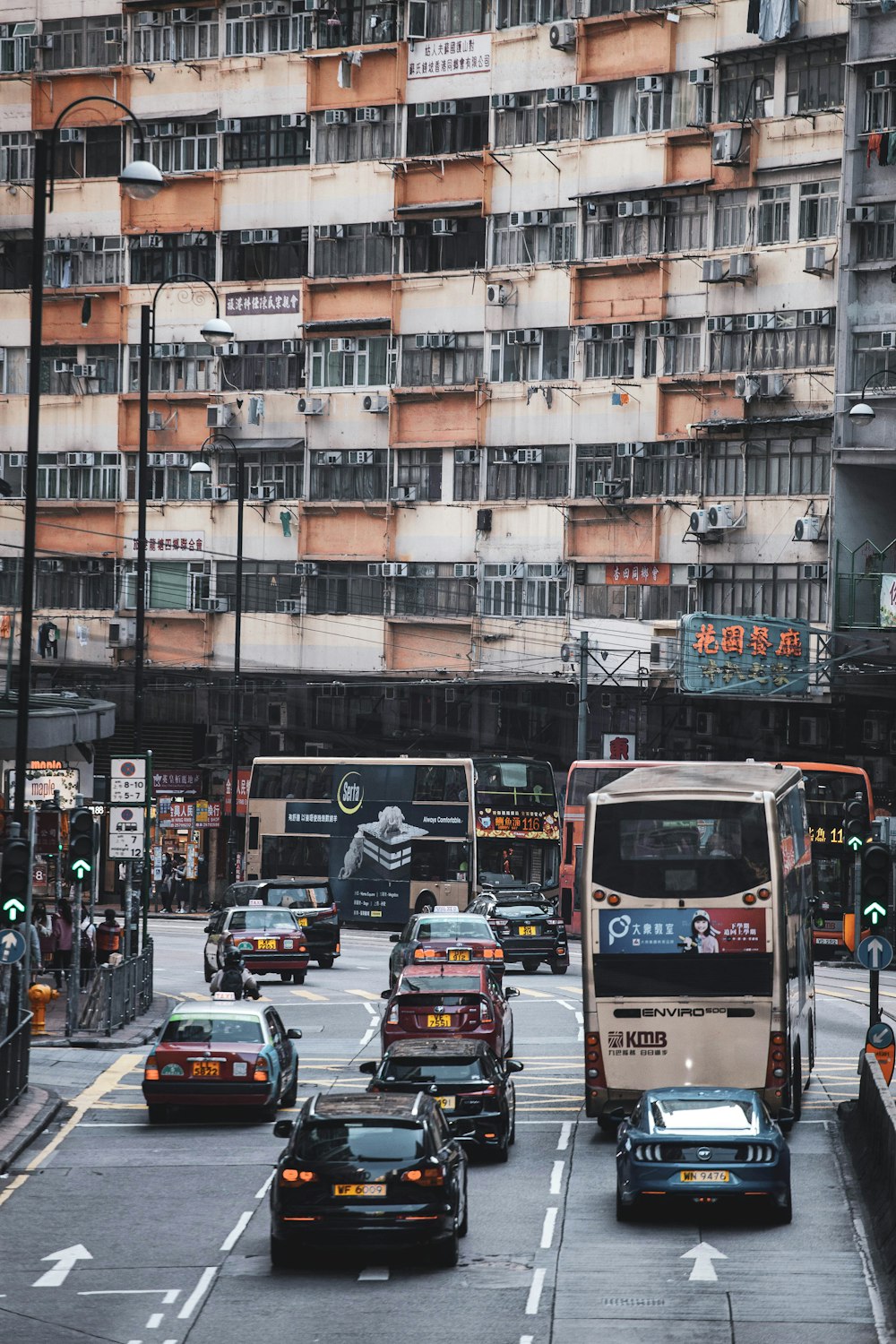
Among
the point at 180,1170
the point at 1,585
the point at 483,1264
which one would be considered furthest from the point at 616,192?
the point at 483,1264

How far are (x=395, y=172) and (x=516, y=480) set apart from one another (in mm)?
10039

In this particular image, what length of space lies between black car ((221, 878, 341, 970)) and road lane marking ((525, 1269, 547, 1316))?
29.3 meters

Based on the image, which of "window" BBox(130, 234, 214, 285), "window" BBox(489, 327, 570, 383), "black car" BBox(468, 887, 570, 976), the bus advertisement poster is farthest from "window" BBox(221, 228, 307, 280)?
the bus advertisement poster

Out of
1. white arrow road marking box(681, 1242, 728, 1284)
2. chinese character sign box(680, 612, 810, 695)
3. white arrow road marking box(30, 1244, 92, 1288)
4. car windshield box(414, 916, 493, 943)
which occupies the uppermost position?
chinese character sign box(680, 612, 810, 695)

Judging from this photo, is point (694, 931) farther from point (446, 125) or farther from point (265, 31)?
point (265, 31)

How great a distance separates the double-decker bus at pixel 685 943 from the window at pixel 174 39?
4904 cm

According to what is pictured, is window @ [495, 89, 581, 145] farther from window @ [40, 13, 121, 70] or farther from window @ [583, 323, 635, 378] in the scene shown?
window @ [40, 13, 121, 70]

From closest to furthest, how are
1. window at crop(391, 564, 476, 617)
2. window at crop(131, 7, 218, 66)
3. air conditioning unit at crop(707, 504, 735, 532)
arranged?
air conditioning unit at crop(707, 504, 735, 532) < window at crop(391, 564, 476, 617) < window at crop(131, 7, 218, 66)

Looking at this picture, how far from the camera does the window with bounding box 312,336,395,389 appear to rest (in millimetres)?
65750

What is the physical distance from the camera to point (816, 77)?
195 ft

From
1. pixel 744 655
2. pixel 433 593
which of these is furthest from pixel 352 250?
pixel 744 655

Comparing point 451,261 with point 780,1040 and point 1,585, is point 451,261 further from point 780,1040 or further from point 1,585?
point 780,1040

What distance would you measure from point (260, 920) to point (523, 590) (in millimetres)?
21836

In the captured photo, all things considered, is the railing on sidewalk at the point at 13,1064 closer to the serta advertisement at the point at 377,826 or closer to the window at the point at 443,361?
the serta advertisement at the point at 377,826
